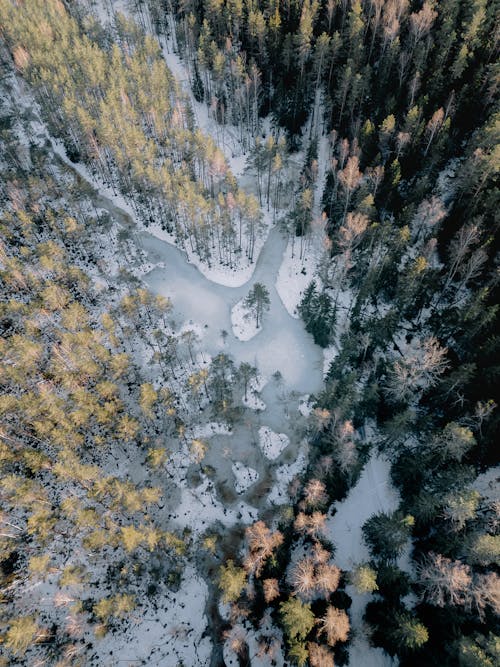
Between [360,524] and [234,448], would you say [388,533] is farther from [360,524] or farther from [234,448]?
[234,448]

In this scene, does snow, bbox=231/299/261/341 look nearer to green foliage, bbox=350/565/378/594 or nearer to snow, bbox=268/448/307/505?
snow, bbox=268/448/307/505

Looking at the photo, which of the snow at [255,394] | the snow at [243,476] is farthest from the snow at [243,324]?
the snow at [243,476]

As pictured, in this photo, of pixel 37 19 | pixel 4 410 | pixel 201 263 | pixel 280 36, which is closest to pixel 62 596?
pixel 4 410

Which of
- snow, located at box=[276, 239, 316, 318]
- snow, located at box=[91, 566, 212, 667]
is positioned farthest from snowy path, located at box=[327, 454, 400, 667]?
snow, located at box=[276, 239, 316, 318]

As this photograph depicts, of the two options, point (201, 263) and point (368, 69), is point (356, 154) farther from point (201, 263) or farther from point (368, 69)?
point (201, 263)

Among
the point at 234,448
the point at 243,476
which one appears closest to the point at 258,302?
the point at 234,448

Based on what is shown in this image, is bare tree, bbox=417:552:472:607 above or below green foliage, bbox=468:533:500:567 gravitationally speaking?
below
